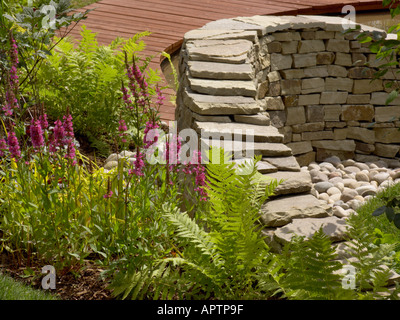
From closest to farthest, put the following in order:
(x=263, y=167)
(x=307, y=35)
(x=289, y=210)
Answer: (x=289, y=210) < (x=263, y=167) < (x=307, y=35)

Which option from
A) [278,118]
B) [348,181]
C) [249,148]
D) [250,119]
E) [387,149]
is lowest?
[348,181]

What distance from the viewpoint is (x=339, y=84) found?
18.7ft

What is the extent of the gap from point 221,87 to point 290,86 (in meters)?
1.71

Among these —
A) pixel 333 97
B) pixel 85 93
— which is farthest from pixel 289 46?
pixel 85 93

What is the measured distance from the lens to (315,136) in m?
5.74

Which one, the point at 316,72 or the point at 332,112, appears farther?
the point at 332,112

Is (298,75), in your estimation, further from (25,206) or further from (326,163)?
(25,206)

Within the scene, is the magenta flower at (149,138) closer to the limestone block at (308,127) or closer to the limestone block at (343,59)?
the limestone block at (308,127)

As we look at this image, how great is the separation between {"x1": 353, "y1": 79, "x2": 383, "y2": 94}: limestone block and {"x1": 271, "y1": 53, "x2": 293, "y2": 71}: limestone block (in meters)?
0.80

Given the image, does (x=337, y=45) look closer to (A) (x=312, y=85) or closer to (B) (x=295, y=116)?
(A) (x=312, y=85)

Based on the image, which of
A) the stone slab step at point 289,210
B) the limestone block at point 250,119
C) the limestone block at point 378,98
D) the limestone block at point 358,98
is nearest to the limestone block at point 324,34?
the limestone block at point 358,98

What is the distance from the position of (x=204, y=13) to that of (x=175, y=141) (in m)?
6.20

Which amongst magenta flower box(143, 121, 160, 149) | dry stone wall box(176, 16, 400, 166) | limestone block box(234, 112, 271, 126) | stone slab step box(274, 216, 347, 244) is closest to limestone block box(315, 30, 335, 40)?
dry stone wall box(176, 16, 400, 166)

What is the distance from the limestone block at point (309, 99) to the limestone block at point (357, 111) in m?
0.32
